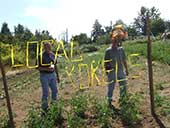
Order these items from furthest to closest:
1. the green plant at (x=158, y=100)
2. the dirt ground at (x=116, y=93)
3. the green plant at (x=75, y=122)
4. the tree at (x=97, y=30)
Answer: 1. the tree at (x=97, y=30)
2. the green plant at (x=158, y=100)
3. the dirt ground at (x=116, y=93)
4. the green plant at (x=75, y=122)

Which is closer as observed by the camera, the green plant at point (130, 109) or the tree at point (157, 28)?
the green plant at point (130, 109)

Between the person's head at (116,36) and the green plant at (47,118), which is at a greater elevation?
the person's head at (116,36)

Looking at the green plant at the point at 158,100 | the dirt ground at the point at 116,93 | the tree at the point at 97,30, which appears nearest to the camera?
the dirt ground at the point at 116,93

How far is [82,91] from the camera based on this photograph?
10734 millimetres

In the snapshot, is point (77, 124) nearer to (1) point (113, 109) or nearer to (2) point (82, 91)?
(1) point (113, 109)

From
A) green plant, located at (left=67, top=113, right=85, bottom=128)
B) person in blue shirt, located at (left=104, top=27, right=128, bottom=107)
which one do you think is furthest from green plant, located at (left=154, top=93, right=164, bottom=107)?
green plant, located at (left=67, top=113, right=85, bottom=128)

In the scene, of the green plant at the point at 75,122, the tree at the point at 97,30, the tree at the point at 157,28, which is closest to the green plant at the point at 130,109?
the green plant at the point at 75,122

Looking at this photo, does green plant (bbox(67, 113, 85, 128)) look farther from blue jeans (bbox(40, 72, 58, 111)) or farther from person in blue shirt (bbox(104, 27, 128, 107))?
person in blue shirt (bbox(104, 27, 128, 107))

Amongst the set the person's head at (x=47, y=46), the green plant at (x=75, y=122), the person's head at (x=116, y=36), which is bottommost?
the green plant at (x=75, y=122)

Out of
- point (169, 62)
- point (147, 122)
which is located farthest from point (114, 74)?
point (169, 62)

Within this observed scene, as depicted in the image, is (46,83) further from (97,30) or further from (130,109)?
(97,30)

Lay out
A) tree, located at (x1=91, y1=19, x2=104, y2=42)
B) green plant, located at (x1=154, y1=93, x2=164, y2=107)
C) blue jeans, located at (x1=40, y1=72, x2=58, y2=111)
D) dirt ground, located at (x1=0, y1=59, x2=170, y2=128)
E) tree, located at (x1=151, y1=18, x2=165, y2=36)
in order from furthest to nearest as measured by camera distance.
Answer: tree, located at (x1=91, y1=19, x2=104, y2=42) → tree, located at (x1=151, y1=18, x2=165, y2=36) → blue jeans, located at (x1=40, y1=72, x2=58, y2=111) → green plant, located at (x1=154, y1=93, x2=164, y2=107) → dirt ground, located at (x1=0, y1=59, x2=170, y2=128)

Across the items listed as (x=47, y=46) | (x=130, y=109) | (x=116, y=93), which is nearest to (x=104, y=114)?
(x=130, y=109)

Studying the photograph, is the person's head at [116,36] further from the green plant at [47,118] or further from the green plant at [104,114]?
the green plant at [47,118]
